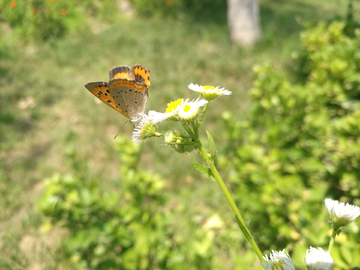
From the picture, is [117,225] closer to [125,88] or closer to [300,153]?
[125,88]

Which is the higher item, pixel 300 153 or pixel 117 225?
pixel 300 153

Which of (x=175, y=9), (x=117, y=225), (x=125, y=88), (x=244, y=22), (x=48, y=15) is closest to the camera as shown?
(x=125, y=88)

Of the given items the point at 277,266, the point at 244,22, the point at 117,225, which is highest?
the point at 244,22

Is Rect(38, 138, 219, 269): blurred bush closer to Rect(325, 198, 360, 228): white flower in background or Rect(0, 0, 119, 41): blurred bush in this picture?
Rect(325, 198, 360, 228): white flower in background

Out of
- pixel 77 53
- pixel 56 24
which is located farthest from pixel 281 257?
pixel 56 24

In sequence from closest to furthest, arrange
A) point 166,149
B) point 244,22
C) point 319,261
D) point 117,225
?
1. point 319,261
2. point 117,225
3. point 166,149
4. point 244,22

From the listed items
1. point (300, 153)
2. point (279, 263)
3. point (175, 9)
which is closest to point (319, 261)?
point (279, 263)

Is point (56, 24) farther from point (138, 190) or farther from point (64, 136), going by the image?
point (138, 190)

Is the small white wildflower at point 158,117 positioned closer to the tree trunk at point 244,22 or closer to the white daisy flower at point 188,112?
the white daisy flower at point 188,112
